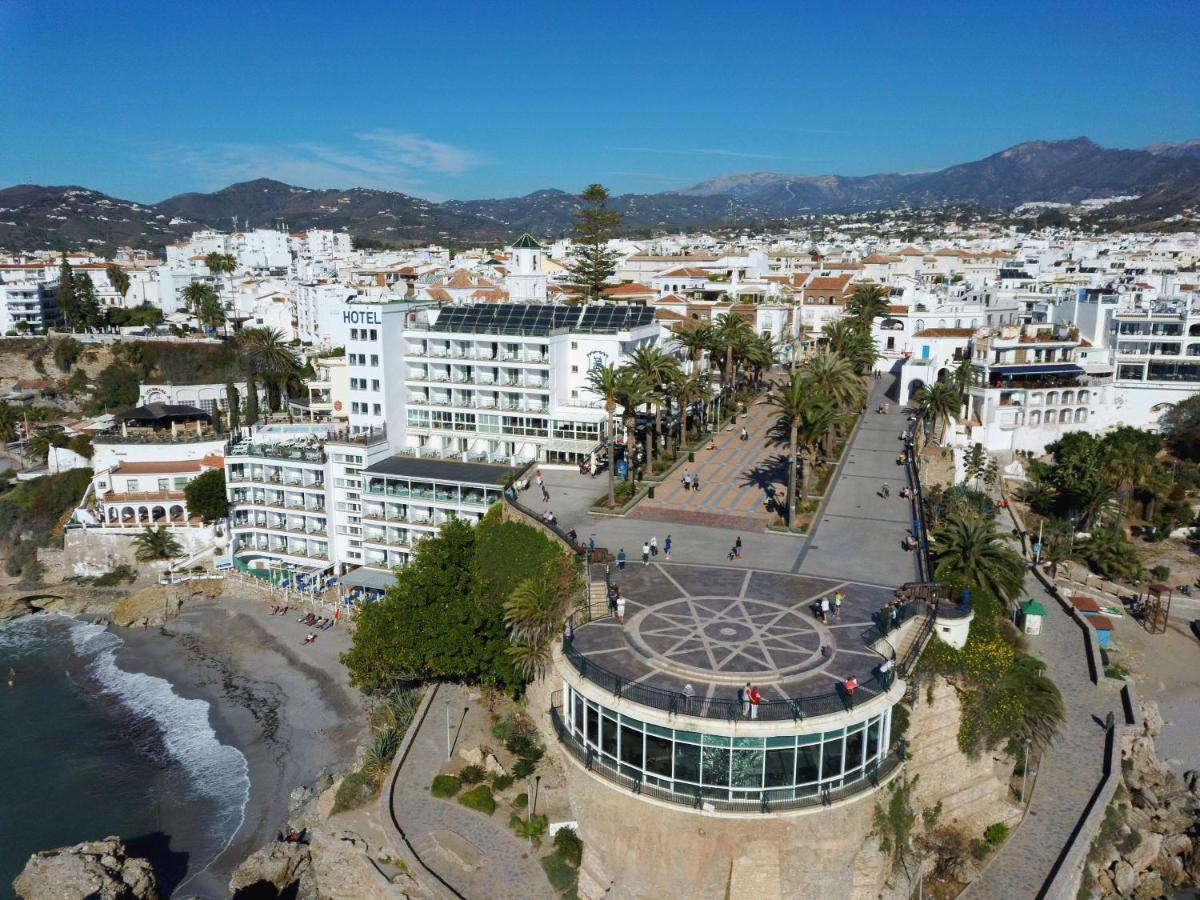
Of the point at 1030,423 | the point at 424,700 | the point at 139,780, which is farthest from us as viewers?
the point at 1030,423

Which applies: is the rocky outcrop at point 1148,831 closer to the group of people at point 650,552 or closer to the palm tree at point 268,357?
the group of people at point 650,552

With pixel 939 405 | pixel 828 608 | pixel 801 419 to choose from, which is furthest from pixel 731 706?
pixel 939 405

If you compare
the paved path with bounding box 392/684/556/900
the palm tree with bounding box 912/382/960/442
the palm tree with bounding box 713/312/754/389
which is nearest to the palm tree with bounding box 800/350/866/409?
the palm tree with bounding box 912/382/960/442

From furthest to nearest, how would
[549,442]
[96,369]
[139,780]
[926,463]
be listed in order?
[96,369] → [926,463] → [549,442] → [139,780]

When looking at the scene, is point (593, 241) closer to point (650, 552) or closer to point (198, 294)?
point (650, 552)

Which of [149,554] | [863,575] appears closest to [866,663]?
[863,575]

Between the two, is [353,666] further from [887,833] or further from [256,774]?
[887,833]

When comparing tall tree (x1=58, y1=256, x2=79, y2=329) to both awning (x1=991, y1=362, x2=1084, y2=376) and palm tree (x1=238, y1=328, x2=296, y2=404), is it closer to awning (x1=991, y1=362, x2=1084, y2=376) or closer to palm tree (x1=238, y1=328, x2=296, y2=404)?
palm tree (x1=238, y1=328, x2=296, y2=404)
